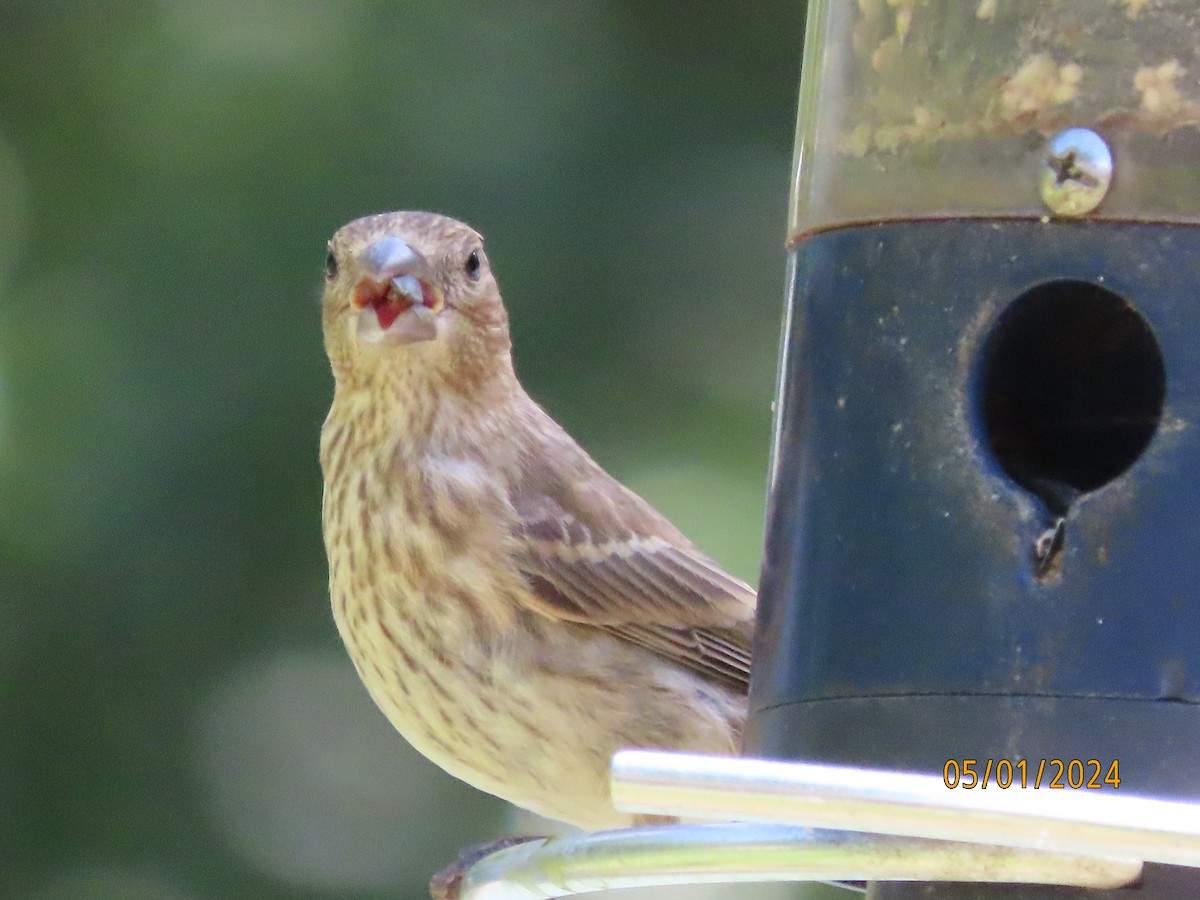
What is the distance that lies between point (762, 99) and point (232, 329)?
1431mm

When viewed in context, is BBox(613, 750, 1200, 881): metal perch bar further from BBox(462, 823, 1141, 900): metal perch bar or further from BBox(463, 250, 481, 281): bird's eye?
BBox(463, 250, 481, 281): bird's eye

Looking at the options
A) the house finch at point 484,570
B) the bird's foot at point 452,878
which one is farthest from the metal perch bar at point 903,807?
the house finch at point 484,570

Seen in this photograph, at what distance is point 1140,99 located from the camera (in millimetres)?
3158

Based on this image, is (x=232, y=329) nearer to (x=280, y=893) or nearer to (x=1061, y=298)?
(x=280, y=893)

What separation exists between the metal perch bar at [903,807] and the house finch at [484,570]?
76.9 inches

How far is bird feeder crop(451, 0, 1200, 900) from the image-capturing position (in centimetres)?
304

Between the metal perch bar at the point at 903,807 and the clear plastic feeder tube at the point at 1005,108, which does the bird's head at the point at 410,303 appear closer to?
the clear plastic feeder tube at the point at 1005,108

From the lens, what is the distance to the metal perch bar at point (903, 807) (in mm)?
2326

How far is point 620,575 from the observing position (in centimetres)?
474

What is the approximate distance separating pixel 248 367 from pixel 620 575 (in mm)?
1568

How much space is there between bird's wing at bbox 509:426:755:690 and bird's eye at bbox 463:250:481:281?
359mm

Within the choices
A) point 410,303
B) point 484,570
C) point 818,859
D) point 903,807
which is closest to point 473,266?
point 410,303

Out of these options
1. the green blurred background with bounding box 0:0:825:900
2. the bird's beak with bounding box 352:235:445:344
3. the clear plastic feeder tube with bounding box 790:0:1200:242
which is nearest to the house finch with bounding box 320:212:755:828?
the bird's beak with bounding box 352:235:445:344
